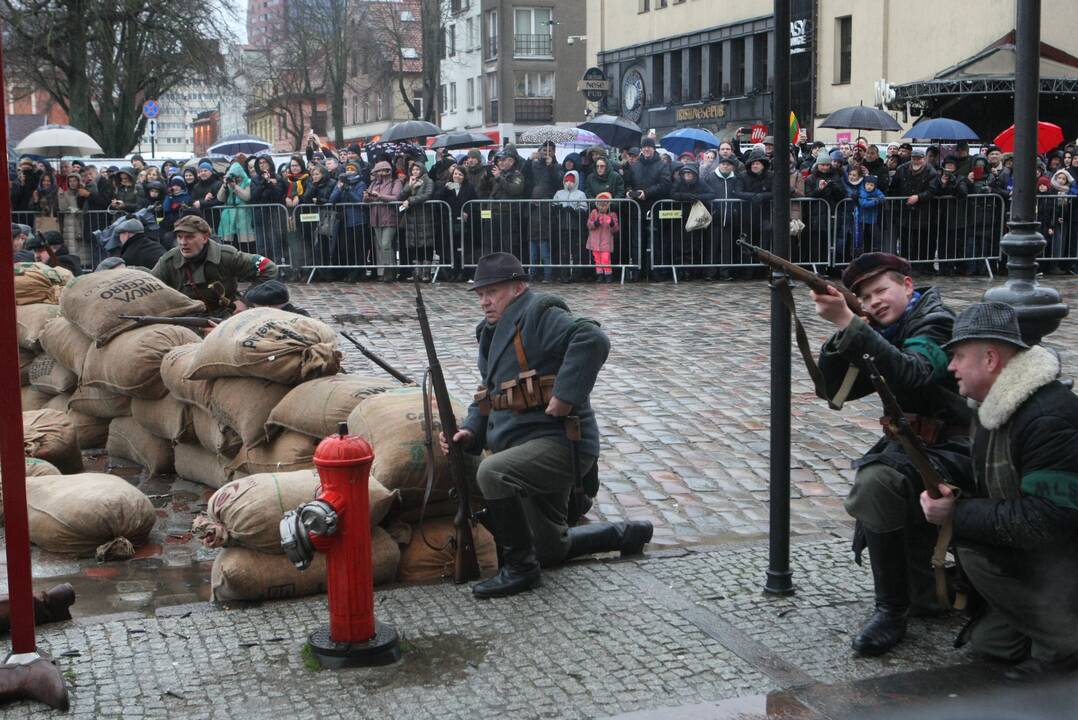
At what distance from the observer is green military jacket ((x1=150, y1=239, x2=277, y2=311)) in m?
9.20

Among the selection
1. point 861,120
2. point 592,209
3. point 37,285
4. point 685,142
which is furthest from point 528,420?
point 685,142

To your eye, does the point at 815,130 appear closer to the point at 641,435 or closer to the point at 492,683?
the point at 641,435

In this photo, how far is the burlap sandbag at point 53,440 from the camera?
24.7 feet

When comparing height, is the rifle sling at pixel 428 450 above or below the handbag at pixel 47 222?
below

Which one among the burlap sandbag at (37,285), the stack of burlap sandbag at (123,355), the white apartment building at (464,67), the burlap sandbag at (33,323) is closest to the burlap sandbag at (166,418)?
the stack of burlap sandbag at (123,355)

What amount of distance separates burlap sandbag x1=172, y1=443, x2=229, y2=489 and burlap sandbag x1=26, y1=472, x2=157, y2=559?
3.10 ft

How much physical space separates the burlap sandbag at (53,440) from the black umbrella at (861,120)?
57.4 feet

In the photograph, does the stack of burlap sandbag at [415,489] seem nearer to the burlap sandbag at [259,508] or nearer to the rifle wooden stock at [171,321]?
the burlap sandbag at [259,508]

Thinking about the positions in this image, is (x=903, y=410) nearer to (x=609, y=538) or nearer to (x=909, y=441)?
(x=909, y=441)

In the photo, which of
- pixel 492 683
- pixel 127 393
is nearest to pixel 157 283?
pixel 127 393

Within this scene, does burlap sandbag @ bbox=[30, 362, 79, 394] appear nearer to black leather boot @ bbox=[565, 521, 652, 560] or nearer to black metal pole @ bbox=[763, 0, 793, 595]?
black leather boot @ bbox=[565, 521, 652, 560]

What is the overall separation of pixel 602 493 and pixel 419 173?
11.2m

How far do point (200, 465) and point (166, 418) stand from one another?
0.39 meters

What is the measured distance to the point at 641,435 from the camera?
8672 millimetres
